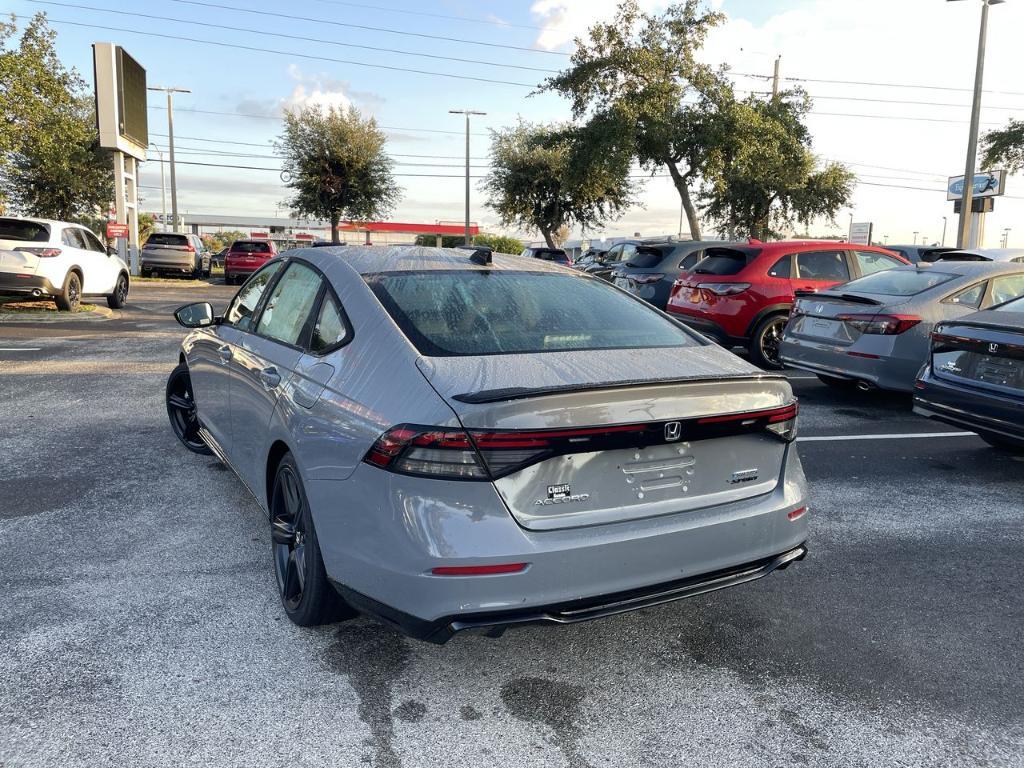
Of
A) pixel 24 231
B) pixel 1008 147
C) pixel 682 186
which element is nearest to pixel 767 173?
pixel 682 186

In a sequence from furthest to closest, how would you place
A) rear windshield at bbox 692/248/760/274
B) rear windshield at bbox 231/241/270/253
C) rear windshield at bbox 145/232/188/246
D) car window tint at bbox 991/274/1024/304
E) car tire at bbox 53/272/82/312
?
rear windshield at bbox 145/232/188/246, rear windshield at bbox 231/241/270/253, car tire at bbox 53/272/82/312, rear windshield at bbox 692/248/760/274, car window tint at bbox 991/274/1024/304

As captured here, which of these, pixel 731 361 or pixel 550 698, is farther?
pixel 731 361

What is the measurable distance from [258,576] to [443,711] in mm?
1391

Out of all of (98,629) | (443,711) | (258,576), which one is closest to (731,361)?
(443,711)

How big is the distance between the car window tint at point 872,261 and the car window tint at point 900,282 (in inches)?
83.3

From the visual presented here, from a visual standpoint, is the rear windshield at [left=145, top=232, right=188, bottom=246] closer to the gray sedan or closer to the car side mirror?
the gray sedan

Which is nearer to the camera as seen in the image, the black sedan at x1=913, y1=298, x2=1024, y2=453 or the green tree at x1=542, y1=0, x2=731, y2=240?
the black sedan at x1=913, y1=298, x2=1024, y2=453

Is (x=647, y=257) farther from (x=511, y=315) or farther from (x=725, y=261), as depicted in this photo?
(x=511, y=315)

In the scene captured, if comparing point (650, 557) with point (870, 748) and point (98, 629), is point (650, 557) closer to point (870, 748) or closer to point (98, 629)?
point (870, 748)

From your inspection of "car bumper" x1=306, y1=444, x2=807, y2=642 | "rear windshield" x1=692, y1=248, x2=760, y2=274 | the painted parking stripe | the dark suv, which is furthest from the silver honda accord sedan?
the dark suv

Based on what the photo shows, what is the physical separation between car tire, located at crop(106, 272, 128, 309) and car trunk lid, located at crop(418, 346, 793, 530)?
15.7 m

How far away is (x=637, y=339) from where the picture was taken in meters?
3.27

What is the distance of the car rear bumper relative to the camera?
2.41 m

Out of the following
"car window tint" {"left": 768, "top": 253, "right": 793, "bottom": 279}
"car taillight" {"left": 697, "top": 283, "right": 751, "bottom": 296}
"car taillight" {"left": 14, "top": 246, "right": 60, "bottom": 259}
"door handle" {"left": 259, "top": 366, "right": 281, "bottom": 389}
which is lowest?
"door handle" {"left": 259, "top": 366, "right": 281, "bottom": 389}
